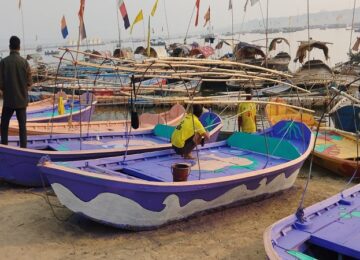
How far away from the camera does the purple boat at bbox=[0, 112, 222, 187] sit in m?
6.93

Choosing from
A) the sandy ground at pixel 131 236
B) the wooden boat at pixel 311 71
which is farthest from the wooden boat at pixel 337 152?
the wooden boat at pixel 311 71

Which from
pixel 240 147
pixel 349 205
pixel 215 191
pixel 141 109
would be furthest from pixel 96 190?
pixel 141 109

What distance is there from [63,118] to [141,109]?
7682 millimetres

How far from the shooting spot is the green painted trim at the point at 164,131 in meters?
9.20

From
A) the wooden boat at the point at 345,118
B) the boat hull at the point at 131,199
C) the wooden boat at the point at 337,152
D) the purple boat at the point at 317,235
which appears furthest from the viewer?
the wooden boat at the point at 345,118

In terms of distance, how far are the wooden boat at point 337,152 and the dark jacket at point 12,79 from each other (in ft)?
18.2

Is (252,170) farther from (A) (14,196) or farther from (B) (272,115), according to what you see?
(B) (272,115)

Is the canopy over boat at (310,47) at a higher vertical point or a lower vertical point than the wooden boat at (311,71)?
higher

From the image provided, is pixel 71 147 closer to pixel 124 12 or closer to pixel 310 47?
pixel 124 12

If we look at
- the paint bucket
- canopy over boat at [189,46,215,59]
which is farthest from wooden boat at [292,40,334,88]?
the paint bucket

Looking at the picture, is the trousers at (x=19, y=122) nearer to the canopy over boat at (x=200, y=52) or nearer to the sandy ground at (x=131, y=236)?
the sandy ground at (x=131, y=236)

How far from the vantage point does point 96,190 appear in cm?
519

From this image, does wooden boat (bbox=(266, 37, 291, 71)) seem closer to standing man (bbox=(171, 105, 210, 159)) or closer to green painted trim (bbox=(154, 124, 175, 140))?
green painted trim (bbox=(154, 124, 175, 140))

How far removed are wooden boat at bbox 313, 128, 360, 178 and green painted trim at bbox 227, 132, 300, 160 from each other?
3.97ft
